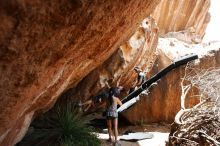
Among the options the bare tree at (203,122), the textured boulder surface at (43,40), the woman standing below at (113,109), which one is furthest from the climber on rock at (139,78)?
the textured boulder surface at (43,40)

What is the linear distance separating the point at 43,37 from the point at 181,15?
2259cm

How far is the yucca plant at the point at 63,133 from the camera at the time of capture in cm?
1022

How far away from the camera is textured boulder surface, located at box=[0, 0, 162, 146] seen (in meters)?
4.25

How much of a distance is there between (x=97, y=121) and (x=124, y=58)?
296 centimetres

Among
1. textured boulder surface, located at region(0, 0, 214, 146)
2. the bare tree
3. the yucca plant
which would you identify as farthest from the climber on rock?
textured boulder surface, located at region(0, 0, 214, 146)

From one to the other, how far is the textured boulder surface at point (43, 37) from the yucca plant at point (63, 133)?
3.90m

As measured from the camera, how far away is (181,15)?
2597 cm

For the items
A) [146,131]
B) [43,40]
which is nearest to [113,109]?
[146,131]

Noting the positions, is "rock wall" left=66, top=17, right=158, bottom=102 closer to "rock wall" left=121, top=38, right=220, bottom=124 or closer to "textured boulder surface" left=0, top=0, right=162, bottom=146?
"rock wall" left=121, top=38, right=220, bottom=124

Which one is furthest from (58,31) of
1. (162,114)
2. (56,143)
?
(162,114)

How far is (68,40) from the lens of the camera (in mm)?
5188

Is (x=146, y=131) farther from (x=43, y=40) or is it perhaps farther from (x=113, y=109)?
(x=43, y=40)

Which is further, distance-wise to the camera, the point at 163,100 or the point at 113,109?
the point at 163,100

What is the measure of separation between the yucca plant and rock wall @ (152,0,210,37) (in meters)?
14.8
